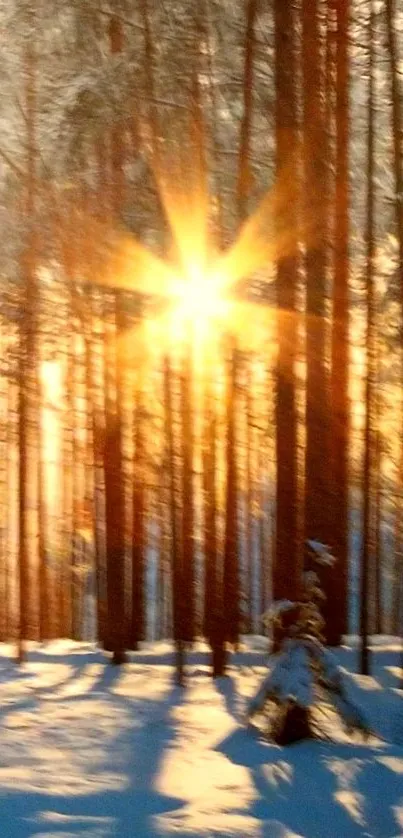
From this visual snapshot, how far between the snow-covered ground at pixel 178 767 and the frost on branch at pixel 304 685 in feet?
0.56

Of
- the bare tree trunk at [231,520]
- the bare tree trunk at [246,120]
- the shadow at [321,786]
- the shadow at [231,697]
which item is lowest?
the shadow at [321,786]

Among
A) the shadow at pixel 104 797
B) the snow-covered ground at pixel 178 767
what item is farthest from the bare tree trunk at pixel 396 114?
the shadow at pixel 104 797

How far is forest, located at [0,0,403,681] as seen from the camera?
10.7m

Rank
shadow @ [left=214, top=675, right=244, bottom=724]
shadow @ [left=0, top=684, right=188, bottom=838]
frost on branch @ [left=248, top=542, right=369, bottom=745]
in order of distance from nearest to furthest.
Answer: shadow @ [left=0, top=684, right=188, bottom=838]
frost on branch @ [left=248, top=542, right=369, bottom=745]
shadow @ [left=214, top=675, right=244, bottom=724]

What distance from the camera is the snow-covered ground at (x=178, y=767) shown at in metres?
6.48

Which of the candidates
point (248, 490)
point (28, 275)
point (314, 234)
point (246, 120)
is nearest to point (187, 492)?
point (28, 275)

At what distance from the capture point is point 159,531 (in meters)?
16.7

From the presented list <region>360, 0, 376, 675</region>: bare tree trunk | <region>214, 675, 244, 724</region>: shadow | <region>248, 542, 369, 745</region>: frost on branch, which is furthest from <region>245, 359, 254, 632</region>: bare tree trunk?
<region>248, 542, 369, 745</region>: frost on branch

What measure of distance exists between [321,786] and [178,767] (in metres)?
1.02

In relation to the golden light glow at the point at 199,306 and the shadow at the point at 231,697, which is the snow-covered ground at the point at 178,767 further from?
the golden light glow at the point at 199,306

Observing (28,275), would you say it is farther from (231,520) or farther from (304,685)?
(304,685)

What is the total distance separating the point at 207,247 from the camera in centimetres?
1221

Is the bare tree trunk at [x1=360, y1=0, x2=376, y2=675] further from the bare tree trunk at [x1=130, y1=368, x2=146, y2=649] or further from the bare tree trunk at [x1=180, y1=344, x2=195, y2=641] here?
the bare tree trunk at [x1=130, y1=368, x2=146, y2=649]

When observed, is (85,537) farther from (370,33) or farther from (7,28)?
(370,33)
